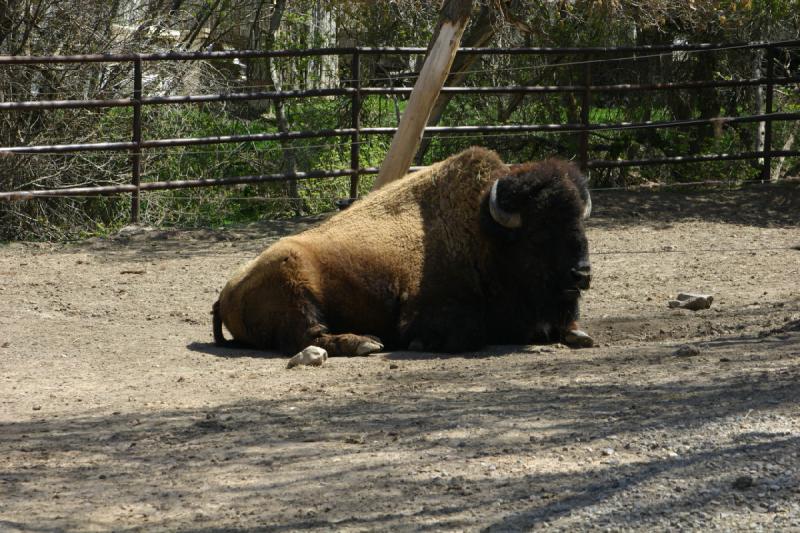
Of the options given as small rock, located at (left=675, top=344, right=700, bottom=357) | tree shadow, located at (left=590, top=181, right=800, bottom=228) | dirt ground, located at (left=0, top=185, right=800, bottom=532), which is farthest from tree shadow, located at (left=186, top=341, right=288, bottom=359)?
tree shadow, located at (left=590, top=181, right=800, bottom=228)

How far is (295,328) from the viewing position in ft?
25.2

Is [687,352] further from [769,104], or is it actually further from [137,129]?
[769,104]

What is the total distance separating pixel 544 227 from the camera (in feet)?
25.3

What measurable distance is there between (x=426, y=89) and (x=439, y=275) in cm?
321

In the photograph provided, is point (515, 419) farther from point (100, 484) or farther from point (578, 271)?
point (578, 271)

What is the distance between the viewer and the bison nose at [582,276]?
7.51 meters

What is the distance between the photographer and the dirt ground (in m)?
4.10

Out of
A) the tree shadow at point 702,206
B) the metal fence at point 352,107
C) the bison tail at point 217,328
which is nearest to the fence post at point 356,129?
the metal fence at point 352,107

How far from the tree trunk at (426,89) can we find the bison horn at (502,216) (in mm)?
2955

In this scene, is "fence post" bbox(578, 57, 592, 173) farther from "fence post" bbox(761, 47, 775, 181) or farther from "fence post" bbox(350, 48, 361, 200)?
"fence post" bbox(350, 48, 361, 200)

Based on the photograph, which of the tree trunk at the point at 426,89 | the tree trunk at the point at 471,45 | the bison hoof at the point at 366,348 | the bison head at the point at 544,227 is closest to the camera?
the bison hoof at the point at 366,348

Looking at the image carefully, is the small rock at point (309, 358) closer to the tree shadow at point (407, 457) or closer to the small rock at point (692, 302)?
the tree shadow at point (407, 457)

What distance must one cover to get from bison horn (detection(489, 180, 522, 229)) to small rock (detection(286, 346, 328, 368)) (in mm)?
1609

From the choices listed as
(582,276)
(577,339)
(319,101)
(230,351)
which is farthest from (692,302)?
(319,101)
